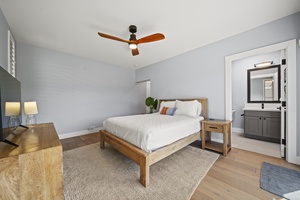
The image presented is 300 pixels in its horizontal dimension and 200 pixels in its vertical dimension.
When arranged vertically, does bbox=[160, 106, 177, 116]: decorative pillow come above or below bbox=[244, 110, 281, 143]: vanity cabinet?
above

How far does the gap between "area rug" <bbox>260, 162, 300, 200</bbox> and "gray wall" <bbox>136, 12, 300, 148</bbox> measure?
0.76m

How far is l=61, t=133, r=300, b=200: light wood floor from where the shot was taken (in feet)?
4.50

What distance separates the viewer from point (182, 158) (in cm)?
223

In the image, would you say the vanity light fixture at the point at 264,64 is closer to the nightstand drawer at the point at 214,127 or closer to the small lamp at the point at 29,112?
the nightstand drawer at the point at 214,127

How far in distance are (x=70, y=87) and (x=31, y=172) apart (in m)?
3.35

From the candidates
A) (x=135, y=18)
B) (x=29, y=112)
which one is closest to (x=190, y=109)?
(x=135, y=18)

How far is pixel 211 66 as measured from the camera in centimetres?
302

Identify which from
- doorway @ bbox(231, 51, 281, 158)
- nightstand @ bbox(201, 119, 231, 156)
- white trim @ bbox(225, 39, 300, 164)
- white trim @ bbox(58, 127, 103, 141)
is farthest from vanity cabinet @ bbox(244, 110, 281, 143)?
white trim @ bbox(58, 127, 103, 141)

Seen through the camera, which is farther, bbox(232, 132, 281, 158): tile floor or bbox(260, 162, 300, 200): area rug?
bbox(232, 132, 281, 158): tile floor

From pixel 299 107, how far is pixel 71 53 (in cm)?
548

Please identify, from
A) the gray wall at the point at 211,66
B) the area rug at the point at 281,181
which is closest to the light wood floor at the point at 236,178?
the area rug at the point at 281,181

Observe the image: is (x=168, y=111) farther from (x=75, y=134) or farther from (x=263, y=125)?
(x=75, y=134)

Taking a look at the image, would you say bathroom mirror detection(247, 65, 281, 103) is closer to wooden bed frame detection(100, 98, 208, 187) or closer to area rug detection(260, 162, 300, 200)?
area rug detection(260, 162, 300, 200)

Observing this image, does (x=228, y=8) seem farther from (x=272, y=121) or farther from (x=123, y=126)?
(x=272, y=121)
